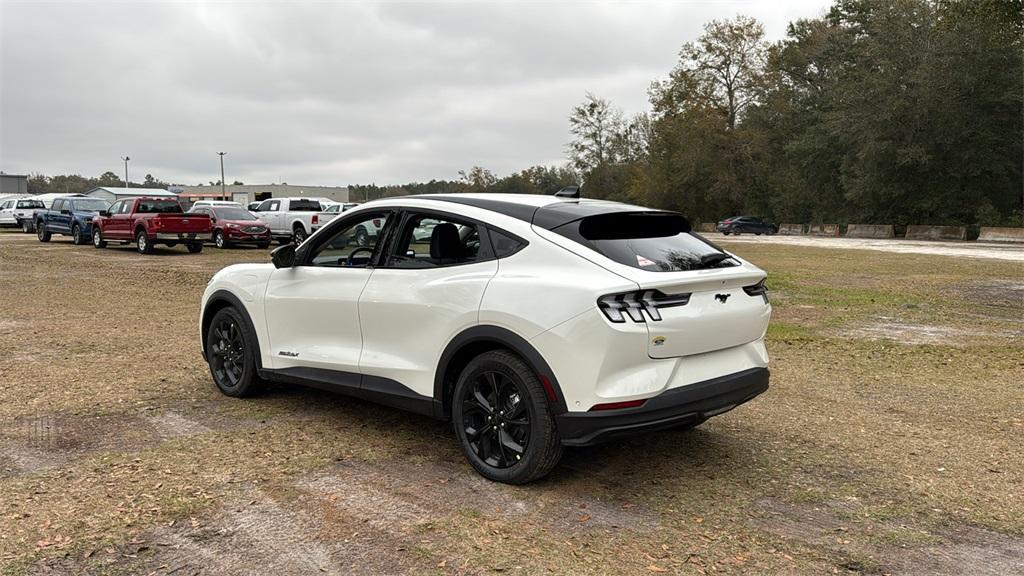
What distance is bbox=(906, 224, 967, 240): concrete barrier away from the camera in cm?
4144

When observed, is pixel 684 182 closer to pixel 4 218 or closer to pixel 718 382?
pixel 4 218

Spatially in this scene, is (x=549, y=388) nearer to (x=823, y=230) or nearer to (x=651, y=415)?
(x=651, y=415)

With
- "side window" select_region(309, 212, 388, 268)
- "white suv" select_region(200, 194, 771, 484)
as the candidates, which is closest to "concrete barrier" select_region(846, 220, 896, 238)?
"white suv" select_region(200, 194, 771, 484)

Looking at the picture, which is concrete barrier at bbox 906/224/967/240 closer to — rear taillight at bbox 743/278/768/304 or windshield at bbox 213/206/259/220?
windshield at bbox 213/206/259/220

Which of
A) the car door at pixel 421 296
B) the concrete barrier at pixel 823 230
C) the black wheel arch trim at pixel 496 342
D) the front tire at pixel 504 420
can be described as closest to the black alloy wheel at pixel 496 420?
the front tire at pixel 504 420

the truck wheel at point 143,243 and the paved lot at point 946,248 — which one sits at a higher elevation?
the paved lot at point 946,248

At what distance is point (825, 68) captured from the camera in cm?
5928

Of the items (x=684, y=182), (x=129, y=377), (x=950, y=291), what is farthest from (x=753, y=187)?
(x=129, y=377)

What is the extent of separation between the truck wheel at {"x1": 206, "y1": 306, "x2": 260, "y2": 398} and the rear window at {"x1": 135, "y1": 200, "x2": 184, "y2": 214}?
19769 millimetres

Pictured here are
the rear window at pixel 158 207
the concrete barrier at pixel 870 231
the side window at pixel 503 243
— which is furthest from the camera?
the concrete barrier at pixel 870 231

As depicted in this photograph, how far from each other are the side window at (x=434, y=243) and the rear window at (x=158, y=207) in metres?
21.7

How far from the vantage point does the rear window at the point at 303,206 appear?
2866cm

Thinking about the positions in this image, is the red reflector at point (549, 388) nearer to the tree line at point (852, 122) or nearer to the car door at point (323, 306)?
the car door at point (323, 306)

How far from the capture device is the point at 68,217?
30047 mm
